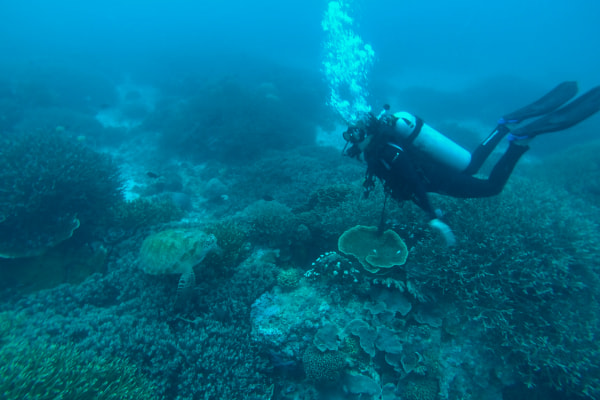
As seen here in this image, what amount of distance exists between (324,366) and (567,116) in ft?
22.3

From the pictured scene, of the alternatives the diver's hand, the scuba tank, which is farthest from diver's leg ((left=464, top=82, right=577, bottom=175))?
the diver's hand

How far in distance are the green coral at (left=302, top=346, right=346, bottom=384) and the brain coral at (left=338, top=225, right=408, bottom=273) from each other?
149 cm

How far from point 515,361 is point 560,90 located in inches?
240

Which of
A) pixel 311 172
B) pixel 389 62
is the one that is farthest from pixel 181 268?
pixel 389 62

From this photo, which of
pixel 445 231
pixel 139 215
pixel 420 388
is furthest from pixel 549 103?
pixel 139 215

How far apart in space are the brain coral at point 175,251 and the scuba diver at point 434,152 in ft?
10.2

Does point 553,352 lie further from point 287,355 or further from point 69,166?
point 69,166

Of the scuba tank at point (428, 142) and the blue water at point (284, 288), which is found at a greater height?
the scuba tank at point (428, 142)

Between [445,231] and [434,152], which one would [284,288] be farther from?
[434,152]

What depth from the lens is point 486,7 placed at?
62125mm

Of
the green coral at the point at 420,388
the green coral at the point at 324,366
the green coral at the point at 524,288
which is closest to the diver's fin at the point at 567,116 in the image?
the green coral at the point at 524,288

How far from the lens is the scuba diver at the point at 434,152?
460cm

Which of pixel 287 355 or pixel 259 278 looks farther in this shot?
pixel 259 278

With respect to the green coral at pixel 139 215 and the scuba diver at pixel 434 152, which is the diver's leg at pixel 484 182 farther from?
the green coral at pixel 139 215
